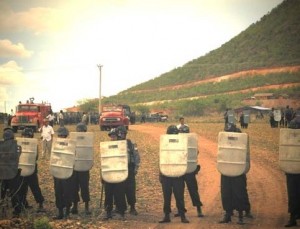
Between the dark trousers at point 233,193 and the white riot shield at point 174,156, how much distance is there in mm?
945

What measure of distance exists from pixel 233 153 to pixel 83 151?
3.42 metres

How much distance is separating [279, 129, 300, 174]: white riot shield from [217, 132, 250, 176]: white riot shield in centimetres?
72

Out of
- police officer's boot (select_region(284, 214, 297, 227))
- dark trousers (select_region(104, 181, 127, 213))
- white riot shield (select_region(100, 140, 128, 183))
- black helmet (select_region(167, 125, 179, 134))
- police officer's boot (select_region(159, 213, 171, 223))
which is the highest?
black helmet (select_region(167, 125, 179, 134))

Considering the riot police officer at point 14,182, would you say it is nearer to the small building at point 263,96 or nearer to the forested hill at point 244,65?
the forested hill at point 244,65

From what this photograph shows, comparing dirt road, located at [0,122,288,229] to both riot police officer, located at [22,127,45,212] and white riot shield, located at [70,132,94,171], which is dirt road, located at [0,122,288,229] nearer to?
riot police officer, located at [22,127,45,212]

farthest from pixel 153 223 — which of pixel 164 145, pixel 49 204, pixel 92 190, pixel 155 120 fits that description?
pixel 155 120

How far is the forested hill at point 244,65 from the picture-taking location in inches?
3307

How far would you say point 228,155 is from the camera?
8781 mm

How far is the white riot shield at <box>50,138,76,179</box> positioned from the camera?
29.6ft

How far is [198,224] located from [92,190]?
4.63 meters

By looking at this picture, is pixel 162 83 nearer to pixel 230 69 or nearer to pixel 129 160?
pixel 230 69

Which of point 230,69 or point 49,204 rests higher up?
point 230,69

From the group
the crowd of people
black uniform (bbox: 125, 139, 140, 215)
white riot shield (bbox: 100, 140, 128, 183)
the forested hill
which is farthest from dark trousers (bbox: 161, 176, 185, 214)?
the forested hill

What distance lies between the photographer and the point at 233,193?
29.5ft
